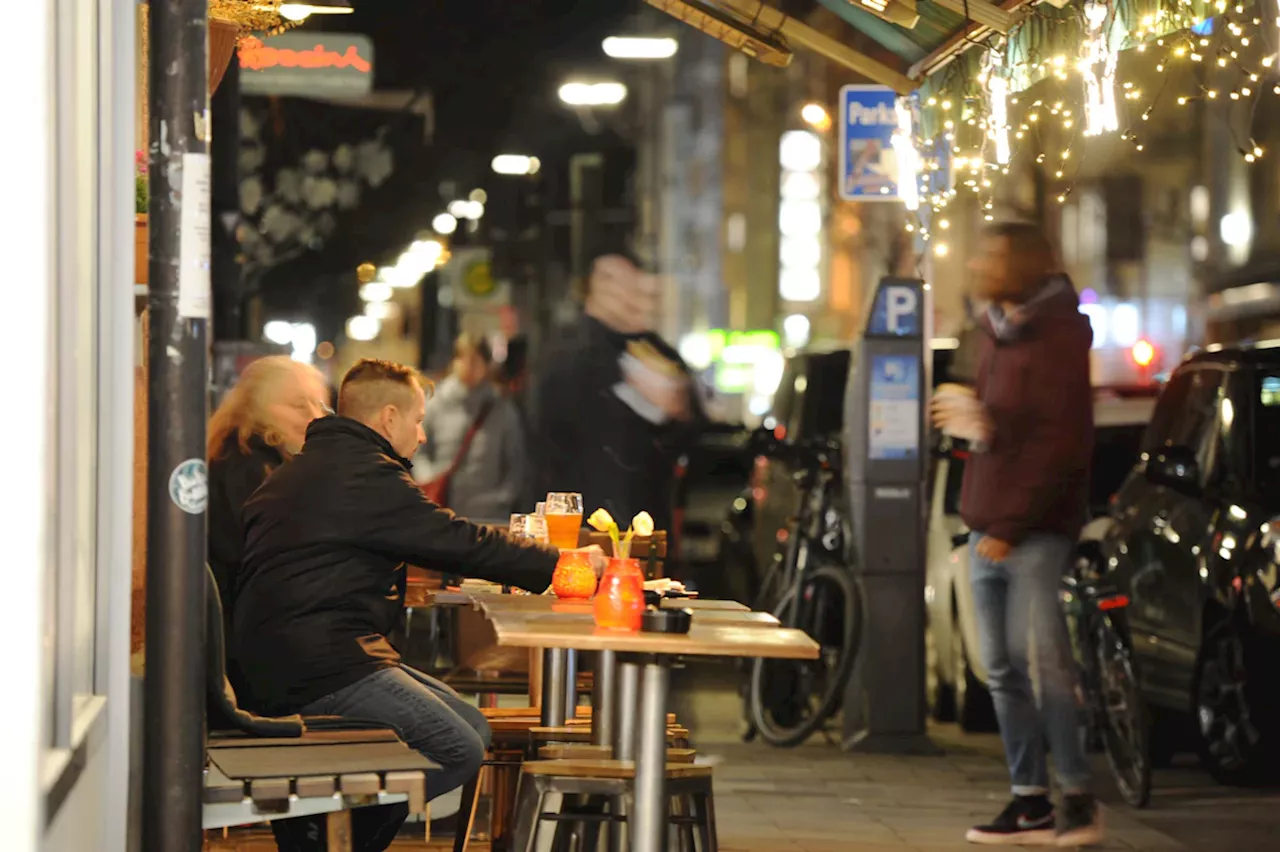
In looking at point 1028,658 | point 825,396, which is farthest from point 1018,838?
point 825,396

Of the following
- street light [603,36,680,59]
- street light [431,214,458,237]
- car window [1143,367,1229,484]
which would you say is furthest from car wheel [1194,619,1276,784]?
street light [431,214,458,237]

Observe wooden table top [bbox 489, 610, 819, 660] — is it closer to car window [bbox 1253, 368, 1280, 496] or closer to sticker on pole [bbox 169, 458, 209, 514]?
sticker on pole [bbox 169, 458, 209, 514]

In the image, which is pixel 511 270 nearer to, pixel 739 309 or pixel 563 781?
pixel 739 309

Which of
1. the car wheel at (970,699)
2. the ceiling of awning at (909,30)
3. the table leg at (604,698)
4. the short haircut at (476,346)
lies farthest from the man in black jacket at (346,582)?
the short haircut at (476,346)

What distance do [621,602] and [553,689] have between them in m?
1.62

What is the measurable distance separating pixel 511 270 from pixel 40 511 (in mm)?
36822

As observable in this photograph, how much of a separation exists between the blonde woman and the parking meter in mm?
4175

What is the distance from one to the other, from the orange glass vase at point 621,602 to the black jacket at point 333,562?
2.30 feet

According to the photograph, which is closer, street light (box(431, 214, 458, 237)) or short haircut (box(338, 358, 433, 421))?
short haircut (box(338, 358, 433, 421))

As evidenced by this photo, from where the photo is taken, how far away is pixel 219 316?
1933 centimetres

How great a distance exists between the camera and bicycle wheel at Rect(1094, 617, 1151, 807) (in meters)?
8.66

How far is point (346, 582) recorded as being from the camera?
572cm

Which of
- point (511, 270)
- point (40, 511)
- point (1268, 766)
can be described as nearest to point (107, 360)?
point (40, 511)

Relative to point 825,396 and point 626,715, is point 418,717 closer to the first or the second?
point 626,715
